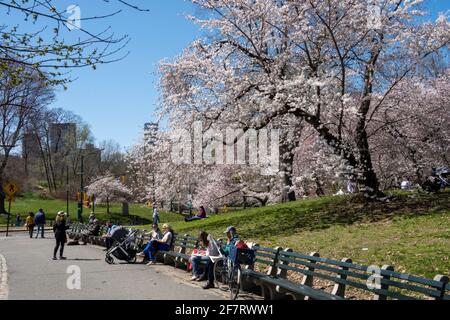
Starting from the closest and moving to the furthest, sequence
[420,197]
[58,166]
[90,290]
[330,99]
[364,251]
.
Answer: [90,290] → [364,251] → [330,99] → [420,197] → [58,166]

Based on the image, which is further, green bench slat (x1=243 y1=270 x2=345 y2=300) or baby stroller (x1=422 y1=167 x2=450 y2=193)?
baby stroller (x1=422 y1=167 x2=450 y2=193)

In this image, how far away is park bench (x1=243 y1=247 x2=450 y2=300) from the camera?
245 inches

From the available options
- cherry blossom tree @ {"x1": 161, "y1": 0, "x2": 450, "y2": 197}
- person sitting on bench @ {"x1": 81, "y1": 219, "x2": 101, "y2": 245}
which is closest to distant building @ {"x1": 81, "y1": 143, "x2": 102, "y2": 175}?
person sitting on bench @ {"x1": 81, "y1": 219, "x2": 101, "y2": 245}

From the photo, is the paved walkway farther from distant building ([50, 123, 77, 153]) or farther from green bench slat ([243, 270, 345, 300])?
distant building ([50, 123, 77, 153])

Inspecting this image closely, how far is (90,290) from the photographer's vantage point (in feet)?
32.8

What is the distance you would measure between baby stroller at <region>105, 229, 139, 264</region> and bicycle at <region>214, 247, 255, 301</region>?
191 inches

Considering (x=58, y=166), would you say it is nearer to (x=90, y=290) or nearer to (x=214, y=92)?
(x=214, y=92)

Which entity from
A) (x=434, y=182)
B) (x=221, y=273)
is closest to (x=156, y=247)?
(x=221, y=273)

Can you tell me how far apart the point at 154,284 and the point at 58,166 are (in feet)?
286

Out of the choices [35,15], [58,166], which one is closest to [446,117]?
[35,15]

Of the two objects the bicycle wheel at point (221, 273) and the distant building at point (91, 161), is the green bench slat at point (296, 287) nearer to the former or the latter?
the bicycle wheel at point (221, 273)

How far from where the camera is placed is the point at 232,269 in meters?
9.29

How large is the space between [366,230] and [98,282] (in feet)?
24.5

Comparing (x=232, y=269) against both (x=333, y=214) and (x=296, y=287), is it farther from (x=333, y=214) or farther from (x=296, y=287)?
(x=333, y=214)
